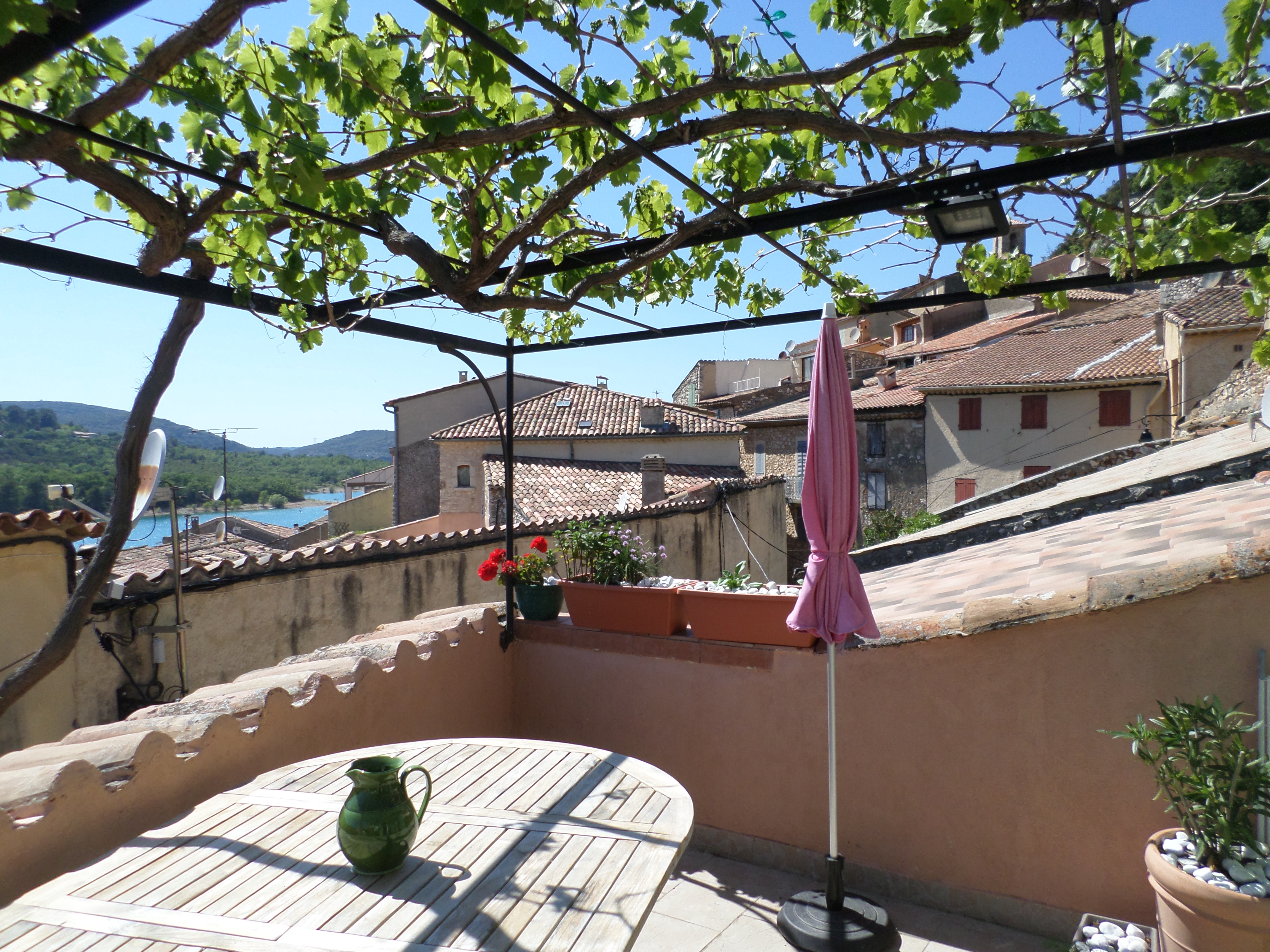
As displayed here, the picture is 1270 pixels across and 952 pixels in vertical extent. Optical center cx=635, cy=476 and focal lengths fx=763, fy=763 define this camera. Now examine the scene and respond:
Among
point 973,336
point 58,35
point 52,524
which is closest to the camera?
point 58,35

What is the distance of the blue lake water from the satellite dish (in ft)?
1.00

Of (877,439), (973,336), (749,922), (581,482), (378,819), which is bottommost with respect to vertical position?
(749,922)

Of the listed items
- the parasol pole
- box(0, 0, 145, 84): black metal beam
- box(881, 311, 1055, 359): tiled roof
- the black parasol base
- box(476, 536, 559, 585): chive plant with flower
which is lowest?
the black parasol base

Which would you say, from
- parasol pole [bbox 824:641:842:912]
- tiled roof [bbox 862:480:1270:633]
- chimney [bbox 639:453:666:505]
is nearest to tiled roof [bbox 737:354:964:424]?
chimney [bbox 639:453:666:505]

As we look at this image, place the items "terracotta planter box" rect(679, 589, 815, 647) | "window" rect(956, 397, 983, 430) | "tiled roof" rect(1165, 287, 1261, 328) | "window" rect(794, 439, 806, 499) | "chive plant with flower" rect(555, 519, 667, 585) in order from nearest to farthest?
"terracotta planter box" rect(679, 589, 815, 647) < "chive plant with flower" rect(555, 519, 667, 585) < "tiled roof" rect(1165, 287, 1261, 328) < "window" rect(956, 397, 983, 430) < "window" rect(794, 439, 806, 499)

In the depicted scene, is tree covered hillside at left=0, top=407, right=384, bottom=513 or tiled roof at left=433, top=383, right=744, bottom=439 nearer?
tree covered hillside at left=0, top=407, right=384, bottom=513

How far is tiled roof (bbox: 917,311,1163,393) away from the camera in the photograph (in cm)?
2041

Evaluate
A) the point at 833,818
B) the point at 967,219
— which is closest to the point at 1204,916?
the point at 833,818

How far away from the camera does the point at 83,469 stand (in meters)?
16.6

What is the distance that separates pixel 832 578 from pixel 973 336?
1182 inches

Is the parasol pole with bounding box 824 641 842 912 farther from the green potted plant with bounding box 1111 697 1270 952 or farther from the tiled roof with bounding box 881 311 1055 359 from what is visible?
the tiled roof with bounding box 881 311 1055 359

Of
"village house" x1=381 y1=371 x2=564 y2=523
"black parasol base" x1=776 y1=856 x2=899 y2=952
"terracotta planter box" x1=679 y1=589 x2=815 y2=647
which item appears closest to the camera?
"black parasol base" x1=776 y1=856 x2=899 y2=952

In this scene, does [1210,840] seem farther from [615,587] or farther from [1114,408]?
[1114,408]

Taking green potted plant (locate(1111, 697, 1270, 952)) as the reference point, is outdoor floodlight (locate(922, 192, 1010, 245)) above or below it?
above
